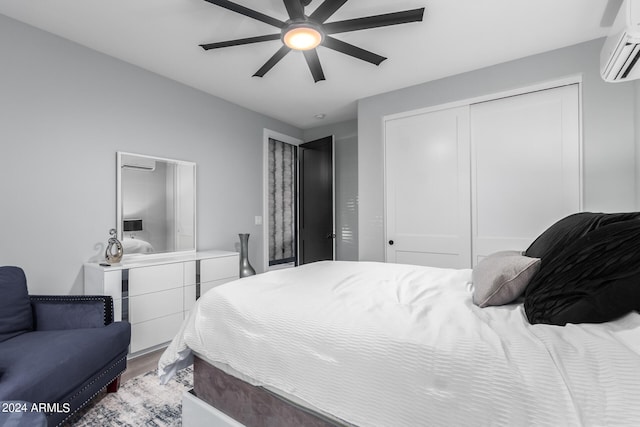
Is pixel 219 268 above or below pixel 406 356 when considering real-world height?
below

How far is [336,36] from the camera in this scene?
8.02 ft

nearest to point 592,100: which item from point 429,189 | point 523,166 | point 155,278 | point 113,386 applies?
point 523,166

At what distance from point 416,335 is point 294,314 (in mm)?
472

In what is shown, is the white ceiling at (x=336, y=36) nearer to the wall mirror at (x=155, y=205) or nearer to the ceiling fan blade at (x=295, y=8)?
the ceiling fan blade at (x=295, y=8)

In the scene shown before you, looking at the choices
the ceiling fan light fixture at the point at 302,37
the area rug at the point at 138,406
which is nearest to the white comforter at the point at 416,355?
the area rug at the point at 138,406

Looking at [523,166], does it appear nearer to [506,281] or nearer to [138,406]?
[506,281]

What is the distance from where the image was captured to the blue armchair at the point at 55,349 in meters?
1.37

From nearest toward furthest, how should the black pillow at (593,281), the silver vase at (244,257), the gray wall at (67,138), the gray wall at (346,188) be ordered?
the black pillow at (593,281) < the gray wall at (67,138) < the silver vase at (244,257) < the gray wall at (346,188)

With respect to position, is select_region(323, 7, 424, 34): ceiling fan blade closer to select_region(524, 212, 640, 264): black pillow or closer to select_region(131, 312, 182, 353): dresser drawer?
select_region(524, 212, 640, 264): black pillow

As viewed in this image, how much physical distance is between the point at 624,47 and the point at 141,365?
3.90 m

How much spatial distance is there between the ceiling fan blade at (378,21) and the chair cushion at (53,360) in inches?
90.7

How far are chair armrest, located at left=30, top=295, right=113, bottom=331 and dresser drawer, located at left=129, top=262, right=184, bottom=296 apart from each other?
53 centimetres

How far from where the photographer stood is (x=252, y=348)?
1.24m

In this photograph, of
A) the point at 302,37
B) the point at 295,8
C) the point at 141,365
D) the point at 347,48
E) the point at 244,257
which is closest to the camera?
the point at 295,8
